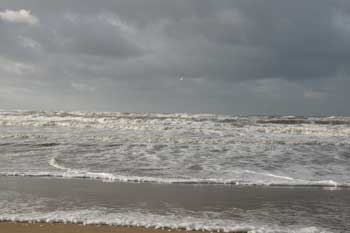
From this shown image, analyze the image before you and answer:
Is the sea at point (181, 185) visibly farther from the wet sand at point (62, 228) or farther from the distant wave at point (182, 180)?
the wet sand at point (62, 228)

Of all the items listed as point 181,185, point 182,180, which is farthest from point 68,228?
point 182,180

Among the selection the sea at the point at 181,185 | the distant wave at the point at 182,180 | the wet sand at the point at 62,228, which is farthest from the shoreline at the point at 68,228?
the distant wave at the point at 182,180

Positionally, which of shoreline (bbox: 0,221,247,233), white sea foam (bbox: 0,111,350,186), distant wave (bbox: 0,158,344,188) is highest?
white sea foam (bbox: 0,111,350,186)

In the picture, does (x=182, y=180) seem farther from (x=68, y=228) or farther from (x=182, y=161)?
(x=68, y=228)

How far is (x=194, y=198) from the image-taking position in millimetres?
9180

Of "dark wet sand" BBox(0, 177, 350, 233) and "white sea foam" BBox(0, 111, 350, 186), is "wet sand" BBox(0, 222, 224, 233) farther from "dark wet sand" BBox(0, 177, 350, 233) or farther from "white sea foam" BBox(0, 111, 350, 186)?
"white sea foam" BBox(0, 111, 350, 186)

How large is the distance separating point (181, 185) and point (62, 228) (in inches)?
176

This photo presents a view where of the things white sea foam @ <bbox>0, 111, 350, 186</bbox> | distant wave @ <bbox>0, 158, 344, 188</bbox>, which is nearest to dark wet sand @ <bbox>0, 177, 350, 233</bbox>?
distant wave @ <bbox>0, 158, 344, 188</bbox>

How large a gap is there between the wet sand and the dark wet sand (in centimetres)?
1

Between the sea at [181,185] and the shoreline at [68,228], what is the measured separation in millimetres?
167

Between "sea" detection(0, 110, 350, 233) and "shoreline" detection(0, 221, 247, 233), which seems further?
"sea" detection(0, 110, 350, 233)

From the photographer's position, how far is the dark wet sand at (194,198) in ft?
24.6

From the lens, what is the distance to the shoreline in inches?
258

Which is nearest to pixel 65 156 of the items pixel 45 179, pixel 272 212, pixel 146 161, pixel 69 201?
pixel 146 161
